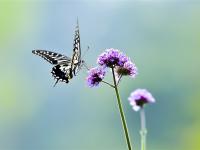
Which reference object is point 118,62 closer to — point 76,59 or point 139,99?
point 139,99

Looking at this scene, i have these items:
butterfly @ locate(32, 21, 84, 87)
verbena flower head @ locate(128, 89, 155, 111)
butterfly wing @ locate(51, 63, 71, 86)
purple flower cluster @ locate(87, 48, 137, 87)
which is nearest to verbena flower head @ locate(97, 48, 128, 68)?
purple flower cluster @ locate(87, 48, 137, 87)

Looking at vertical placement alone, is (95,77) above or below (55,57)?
below

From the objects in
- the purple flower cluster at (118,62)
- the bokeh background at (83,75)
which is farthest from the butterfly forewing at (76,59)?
the bokeh background at (83,75)

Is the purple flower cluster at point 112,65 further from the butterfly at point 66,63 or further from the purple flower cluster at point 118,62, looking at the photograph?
the butterfly at point 66,63

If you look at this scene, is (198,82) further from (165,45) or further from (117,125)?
(165,45)

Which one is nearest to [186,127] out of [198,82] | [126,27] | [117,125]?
[198,82]

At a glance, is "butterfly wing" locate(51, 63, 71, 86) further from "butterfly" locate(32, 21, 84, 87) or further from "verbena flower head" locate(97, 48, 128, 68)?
"verbena flower head" locate(97, 48, 128, 68)

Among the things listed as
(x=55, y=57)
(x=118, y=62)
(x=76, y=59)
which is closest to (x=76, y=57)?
(x=76, y=59)
